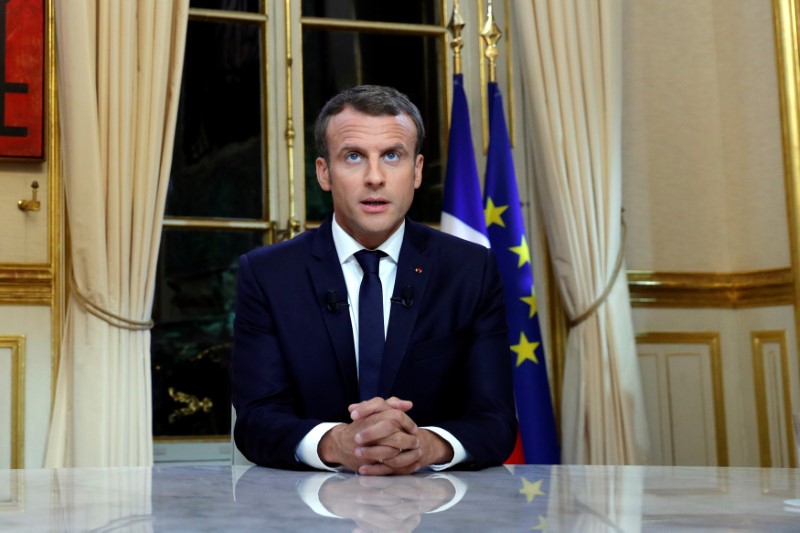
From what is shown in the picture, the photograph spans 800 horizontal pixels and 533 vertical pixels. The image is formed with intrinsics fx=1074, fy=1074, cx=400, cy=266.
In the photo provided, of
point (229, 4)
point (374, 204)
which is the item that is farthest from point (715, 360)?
point (374, 204)

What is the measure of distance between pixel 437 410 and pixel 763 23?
3.41 metres

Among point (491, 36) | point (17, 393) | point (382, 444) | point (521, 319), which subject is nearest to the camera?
point (382, 444)

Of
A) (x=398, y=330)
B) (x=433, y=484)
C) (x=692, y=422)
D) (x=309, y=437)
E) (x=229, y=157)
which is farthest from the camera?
(x=692, y=422)

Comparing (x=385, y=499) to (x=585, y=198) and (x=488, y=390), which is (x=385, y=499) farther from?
(x=585, y=198)

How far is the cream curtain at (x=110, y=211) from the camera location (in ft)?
12.7

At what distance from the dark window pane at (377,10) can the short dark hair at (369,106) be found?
8.66 feet

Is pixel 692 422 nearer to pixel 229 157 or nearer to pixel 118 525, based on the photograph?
pixel 229 157

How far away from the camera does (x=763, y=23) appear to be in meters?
4.88

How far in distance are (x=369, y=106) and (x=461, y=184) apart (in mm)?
2210

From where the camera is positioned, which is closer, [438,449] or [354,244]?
[438,449]

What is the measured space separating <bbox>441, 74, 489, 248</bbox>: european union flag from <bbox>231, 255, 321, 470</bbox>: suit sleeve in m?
2.07

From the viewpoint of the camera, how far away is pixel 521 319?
436cm

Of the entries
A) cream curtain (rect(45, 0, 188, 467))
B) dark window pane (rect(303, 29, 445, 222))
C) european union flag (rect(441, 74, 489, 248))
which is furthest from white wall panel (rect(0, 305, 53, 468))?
european union flag (rect(441, 74, 489, 248))

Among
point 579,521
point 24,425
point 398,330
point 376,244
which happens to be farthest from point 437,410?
point 24,425
